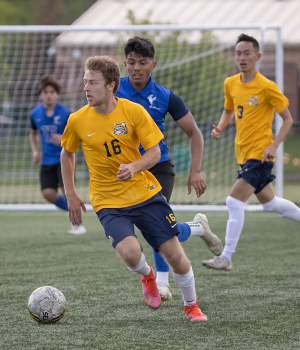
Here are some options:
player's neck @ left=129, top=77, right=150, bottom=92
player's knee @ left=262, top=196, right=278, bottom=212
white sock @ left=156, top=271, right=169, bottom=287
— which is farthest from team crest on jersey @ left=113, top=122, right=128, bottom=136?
player's knee @ left=262, top=196, right=278, bottom=212

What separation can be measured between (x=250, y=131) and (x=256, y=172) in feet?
1.30

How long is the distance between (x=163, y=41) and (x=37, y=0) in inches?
1337

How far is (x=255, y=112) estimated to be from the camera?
17.4ft

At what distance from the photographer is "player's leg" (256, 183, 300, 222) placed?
5.39 m

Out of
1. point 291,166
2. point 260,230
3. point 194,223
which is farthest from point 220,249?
point 291,166

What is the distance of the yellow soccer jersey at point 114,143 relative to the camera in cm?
350

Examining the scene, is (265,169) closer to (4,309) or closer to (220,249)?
(220,249)

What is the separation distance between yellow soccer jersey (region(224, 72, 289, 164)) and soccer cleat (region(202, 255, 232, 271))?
93 cm

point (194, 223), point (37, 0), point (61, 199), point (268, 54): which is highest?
point (37, 0)

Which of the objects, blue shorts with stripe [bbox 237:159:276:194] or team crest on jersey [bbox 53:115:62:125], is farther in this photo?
team crest on jersey [bbox 53:115:62:125]

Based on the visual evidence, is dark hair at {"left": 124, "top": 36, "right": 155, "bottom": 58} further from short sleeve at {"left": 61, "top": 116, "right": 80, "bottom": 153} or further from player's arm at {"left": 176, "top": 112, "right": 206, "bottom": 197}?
short sleeve at {"left": 61, "top": 116, "right": 80, "bottom": 153}

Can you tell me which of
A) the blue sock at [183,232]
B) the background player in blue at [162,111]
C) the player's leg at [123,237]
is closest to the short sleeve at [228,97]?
the background player in blue at [162,111]

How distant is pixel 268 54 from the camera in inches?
698

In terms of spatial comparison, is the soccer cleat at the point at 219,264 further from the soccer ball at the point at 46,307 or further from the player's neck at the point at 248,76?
the soccer ball at the point at 46,307
